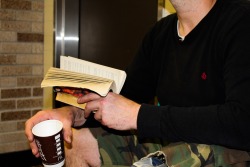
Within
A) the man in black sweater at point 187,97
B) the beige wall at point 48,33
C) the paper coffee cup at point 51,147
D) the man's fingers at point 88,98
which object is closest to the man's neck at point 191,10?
the man in black sweater at point 187,97

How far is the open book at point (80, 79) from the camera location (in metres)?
0.96

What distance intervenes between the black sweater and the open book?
0.14 metres

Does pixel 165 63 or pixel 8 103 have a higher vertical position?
pixel 165 63

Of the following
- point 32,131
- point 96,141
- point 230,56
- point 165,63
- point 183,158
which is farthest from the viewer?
point 165,63

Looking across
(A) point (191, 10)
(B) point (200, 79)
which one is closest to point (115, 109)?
(B) point (200, 79)

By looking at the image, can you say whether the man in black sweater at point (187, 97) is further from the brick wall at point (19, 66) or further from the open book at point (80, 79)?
the brick wall at point (19, 66)

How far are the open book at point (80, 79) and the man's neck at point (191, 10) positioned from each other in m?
0.42

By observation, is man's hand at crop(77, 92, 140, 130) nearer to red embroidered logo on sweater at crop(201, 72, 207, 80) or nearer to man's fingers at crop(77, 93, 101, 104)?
man's fingers at crop(77, 93, 101, 104)

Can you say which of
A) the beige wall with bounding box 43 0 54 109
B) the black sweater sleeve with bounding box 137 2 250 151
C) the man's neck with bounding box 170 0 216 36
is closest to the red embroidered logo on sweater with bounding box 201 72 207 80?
the black sweater sleeve with bounding box 137 2 250 151

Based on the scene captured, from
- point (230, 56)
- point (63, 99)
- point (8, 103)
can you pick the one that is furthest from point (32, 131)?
point (8, 103)

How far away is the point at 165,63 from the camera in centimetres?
136

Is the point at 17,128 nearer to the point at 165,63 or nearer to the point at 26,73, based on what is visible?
the point at 26,73

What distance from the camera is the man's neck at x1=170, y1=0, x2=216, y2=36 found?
48.4 inches

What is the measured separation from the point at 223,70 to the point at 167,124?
0.29 meters
